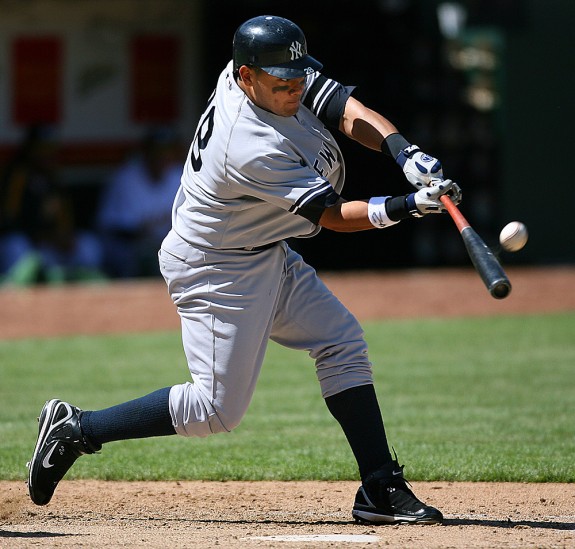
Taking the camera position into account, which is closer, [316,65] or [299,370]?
[316,65]

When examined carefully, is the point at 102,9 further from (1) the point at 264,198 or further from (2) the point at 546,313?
(1) the point at 264,198

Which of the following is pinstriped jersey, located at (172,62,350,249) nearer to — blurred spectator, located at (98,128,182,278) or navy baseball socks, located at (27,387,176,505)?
navy baseball socks, located at (27,387,176,505)

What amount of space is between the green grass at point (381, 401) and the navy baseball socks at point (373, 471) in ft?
2.72

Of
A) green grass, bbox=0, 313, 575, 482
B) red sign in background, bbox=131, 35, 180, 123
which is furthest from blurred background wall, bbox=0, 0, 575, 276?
green grass, bbox=0, 313, 575, 482

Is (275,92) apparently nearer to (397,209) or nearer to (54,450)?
(397,209)

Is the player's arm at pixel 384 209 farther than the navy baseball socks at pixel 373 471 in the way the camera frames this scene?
No

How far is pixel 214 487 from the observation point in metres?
4.72

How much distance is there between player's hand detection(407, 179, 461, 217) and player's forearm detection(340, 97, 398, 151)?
423 mm

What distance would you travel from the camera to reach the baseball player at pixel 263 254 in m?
3.73

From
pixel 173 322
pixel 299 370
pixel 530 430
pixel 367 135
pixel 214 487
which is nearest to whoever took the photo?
pixel 367 135

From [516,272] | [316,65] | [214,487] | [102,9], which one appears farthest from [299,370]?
[102,9]

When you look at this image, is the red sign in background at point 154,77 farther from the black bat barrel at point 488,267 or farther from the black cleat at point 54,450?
the black bat barrel at point 488,267

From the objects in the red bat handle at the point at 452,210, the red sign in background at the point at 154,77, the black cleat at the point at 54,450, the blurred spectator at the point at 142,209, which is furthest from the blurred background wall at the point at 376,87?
the red bat handle at the point at 452,210

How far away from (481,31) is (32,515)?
34.4 ft
